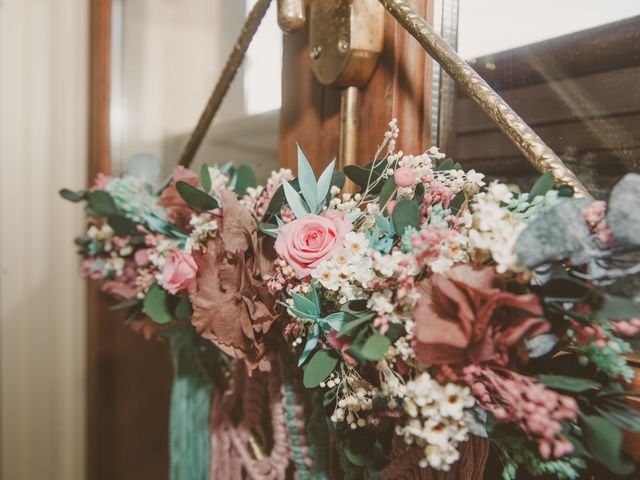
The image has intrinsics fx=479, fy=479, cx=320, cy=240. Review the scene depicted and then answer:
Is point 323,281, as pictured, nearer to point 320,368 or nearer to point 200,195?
point 320,368

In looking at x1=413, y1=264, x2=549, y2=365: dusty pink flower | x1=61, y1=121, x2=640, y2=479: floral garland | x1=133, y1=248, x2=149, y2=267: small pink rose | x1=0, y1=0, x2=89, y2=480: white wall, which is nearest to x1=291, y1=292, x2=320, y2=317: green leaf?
x1=61, y1=121, x2=640, y2=479: floral garland

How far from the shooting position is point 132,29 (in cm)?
122

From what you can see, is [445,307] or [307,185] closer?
[445,307]

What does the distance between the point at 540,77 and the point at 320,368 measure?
0.34 m

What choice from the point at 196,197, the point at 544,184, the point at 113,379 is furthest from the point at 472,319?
the point at 113,379

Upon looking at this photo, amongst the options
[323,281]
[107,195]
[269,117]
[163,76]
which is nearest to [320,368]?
[323,281]

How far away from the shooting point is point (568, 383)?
0.96 feet

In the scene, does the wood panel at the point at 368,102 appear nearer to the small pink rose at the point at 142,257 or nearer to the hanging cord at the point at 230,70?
Result: the hanging cord at the point at 230,70

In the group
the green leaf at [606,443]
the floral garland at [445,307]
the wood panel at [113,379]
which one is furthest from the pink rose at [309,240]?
the wood panel at [113,379]

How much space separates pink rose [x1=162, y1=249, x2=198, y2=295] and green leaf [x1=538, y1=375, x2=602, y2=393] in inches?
13.5

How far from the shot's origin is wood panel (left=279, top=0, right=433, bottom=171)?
0.52m

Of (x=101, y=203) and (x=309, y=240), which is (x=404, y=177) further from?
(x=101, y=203)

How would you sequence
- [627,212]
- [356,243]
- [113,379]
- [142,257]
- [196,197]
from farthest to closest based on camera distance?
[113,379]
[142,257]
[196,197]
[356,243]
[627,212]

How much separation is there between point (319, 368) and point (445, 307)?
13cm
